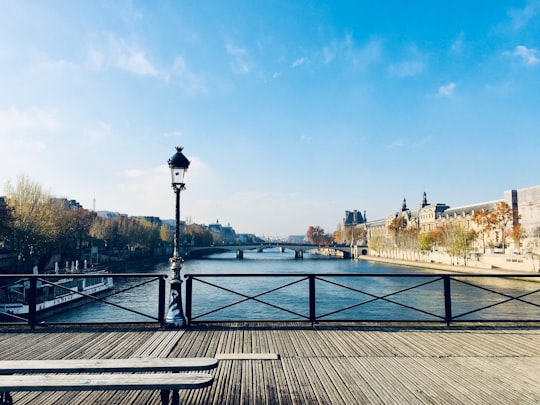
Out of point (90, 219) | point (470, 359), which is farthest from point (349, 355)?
point (90, 219)

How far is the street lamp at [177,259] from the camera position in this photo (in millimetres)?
7893

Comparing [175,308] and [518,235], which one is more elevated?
[518,235]

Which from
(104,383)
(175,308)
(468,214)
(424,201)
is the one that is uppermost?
(424,201)

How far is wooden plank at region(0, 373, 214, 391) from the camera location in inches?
146

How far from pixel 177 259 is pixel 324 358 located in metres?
3.94

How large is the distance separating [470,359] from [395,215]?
134 meters

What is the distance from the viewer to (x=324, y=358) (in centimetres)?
601

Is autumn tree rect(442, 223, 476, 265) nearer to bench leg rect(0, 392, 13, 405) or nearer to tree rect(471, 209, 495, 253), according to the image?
tree rect(471, 209, 495, 253)

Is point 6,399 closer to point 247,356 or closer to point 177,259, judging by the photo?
point 247,356

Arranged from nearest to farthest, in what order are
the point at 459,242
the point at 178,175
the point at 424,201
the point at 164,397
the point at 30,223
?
the point at 164,397 → the point at 178,175 → the point at 30,223 → the point at 459,242 → the point at 424,201

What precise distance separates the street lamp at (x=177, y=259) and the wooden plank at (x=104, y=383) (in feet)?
13.1

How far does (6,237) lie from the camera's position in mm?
35438

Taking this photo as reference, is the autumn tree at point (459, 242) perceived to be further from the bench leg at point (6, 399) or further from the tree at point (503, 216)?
the bench leg at point (6, 399)

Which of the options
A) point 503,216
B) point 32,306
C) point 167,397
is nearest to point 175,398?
point 167,397
